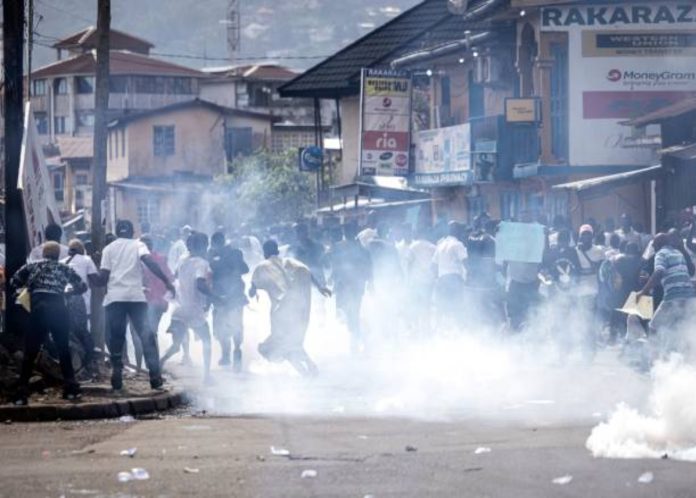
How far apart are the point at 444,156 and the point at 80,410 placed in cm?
2574

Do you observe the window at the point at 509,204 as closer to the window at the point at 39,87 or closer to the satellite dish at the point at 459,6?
the satellite dish at the point at 459,6

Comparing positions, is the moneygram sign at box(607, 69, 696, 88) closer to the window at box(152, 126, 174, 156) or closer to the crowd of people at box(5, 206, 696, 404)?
the crowd of people at box(5, 206, 696, 404)

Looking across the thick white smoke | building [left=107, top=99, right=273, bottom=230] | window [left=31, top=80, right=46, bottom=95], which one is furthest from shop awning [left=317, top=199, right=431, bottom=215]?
window [left=31, top=80, right=46, bottom=95]

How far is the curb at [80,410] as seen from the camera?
15484mm

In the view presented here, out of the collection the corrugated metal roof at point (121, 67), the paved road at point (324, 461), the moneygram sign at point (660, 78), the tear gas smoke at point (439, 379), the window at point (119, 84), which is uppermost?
the corrugated metal roof at point (121, 67)

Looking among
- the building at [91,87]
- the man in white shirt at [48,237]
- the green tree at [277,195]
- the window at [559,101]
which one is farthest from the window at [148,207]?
the man in white shirt at [48,237]

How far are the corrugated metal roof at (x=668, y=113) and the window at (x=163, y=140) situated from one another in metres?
56.1

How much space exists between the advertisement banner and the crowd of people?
→ 10.6 inches

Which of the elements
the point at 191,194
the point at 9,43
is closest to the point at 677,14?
the point at 9,43

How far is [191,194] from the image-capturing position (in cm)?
8362

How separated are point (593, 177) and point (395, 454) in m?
22.0

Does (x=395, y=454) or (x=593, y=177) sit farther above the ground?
(x=593, y=177)

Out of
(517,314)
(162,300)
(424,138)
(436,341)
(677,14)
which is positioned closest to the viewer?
(162,300)

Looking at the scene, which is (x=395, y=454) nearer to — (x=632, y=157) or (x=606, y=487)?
(x=606, y=487)
